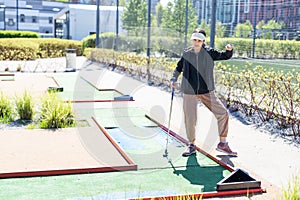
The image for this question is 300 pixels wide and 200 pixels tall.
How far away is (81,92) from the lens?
11.7 metres

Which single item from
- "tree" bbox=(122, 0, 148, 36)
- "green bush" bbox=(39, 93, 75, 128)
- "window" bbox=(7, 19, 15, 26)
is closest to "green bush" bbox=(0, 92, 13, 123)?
"green bush" bbox=(39, 93, 75, 128)

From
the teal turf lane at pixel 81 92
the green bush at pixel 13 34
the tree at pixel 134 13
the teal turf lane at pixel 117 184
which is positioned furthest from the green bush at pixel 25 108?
the green bush at pixel 13 34

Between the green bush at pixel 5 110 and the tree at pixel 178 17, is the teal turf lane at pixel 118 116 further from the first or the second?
the tree at pixel 178 17

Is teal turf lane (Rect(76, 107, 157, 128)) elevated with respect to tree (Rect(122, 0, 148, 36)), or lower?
lower

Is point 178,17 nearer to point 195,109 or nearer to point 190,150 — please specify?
point 195,109

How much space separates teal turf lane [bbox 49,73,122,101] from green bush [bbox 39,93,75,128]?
2.76 meters

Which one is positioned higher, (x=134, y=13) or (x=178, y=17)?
(x=134, y=13)

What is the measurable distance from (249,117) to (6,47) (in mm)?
19025

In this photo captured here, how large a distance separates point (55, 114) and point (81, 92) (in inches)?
186

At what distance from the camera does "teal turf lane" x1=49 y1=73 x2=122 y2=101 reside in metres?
10.7

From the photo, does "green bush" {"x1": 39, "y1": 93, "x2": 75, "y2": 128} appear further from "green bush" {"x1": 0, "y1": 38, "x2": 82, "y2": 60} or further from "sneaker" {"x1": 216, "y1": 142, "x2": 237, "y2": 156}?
"green bush" {"x1": 0, "y1": 38, "x2": 82, "y2": 60}

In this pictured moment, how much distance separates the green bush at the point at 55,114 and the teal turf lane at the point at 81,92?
276 cm

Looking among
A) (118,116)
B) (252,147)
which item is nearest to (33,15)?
(118,116)

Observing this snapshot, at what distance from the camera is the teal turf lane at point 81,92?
10.7 meters
